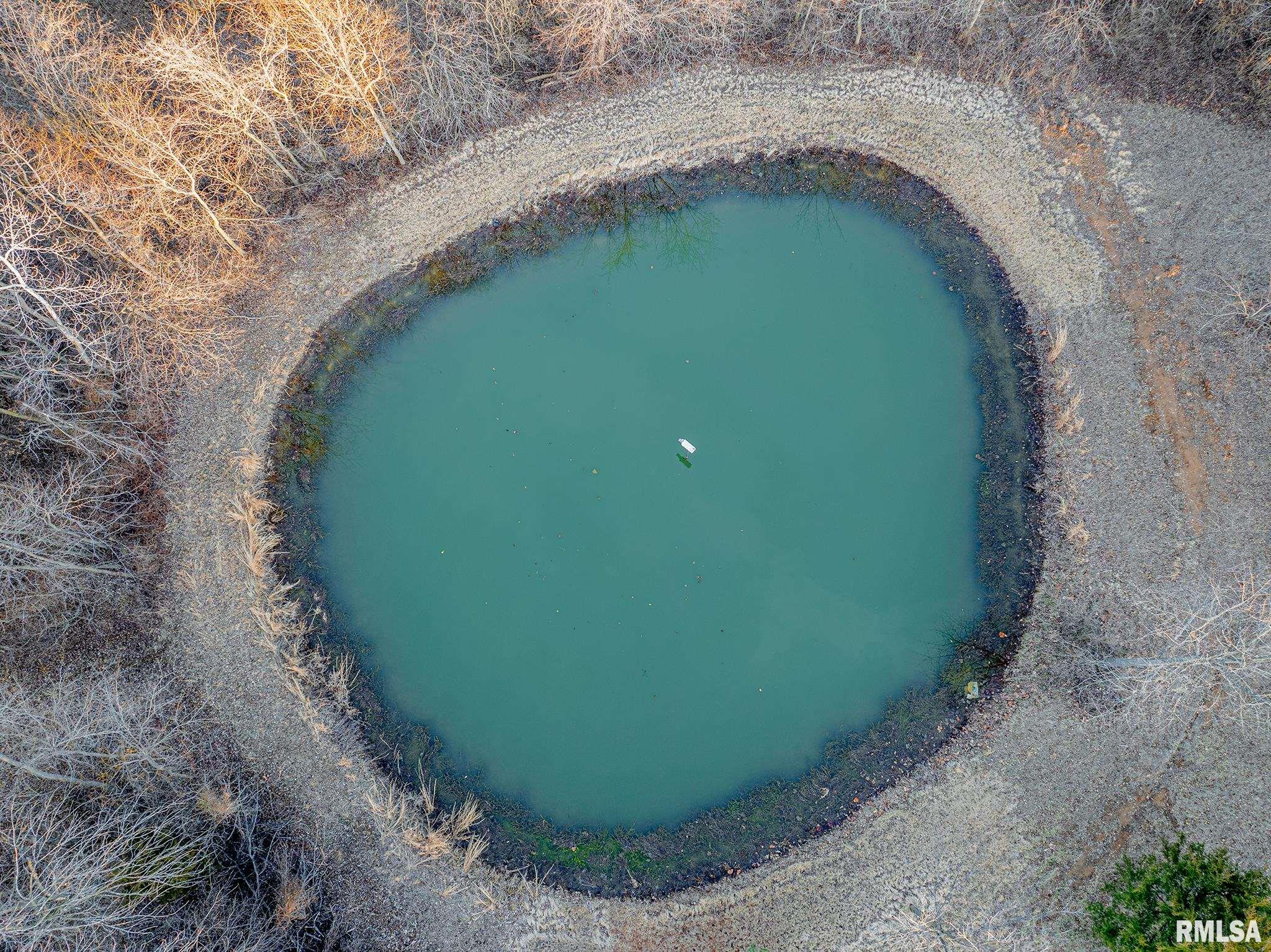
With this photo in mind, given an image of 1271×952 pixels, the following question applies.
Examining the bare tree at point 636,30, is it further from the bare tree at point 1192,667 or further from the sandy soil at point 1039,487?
the bare tree at point 1192,667

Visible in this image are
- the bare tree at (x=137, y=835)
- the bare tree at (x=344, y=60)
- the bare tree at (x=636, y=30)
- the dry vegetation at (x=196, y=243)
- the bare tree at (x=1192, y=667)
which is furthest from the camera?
the bare tree at (x=636, y=30)

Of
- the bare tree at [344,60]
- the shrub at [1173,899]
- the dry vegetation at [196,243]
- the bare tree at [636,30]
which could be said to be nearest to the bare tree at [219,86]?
the dry vegetation at [196,243]

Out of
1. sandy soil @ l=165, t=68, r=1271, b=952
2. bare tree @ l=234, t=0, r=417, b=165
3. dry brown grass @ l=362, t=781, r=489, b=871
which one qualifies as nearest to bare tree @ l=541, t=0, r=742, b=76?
sandy soil @ l=165, t=68, r=1271, b=952

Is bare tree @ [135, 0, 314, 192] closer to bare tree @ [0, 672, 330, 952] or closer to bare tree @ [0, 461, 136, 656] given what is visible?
bare tree @ [0, 461, 136, 656]

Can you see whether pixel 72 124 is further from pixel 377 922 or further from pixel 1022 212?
pixel 1022 212

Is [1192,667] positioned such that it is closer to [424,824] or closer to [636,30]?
[424,824]

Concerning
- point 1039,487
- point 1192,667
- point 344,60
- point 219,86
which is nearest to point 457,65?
point 344,60
